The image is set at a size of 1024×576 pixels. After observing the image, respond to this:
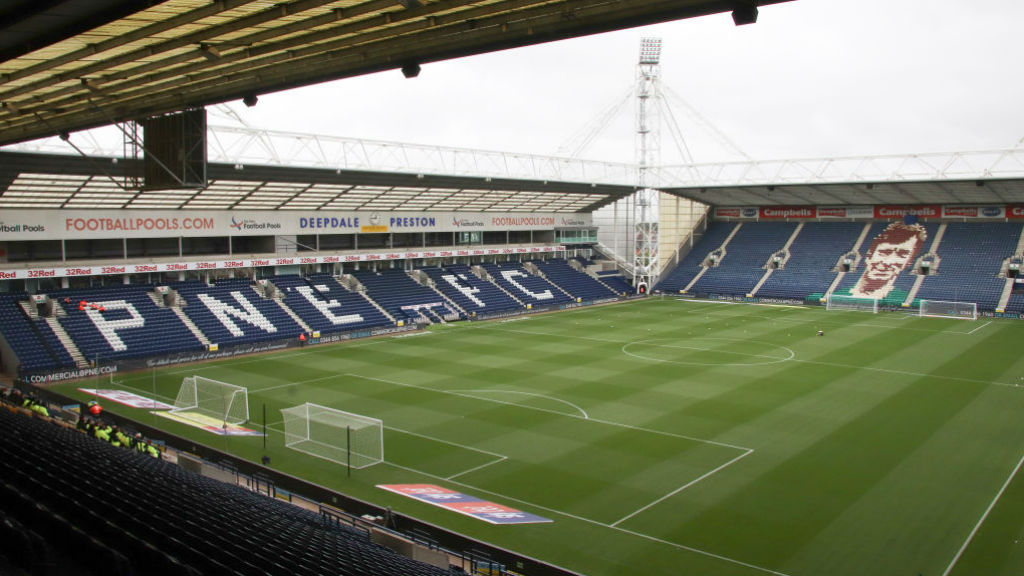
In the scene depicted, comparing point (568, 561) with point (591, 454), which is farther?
point (591, 454)

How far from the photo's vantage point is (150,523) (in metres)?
9.11

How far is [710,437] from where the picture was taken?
2289 centimetres

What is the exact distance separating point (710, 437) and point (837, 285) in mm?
38822

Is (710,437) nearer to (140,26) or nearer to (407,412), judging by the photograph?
(407,412)

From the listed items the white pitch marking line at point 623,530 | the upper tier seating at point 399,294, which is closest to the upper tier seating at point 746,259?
the upper tier seating at point 399,294

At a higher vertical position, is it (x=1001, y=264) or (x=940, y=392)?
(x=1001, y=264)

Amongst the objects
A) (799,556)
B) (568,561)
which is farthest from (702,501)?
(568,561)

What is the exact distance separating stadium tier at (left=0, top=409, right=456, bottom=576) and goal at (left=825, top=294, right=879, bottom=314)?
1887 inches

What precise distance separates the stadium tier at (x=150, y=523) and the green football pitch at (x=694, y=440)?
488 cm

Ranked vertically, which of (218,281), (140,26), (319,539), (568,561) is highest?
(140,26)

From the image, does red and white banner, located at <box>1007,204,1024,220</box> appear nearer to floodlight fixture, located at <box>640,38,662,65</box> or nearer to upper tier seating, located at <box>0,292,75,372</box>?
floodlight fixture, located at <box>640,38,662,65</box>

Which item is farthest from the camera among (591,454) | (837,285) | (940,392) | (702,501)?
(837,285)

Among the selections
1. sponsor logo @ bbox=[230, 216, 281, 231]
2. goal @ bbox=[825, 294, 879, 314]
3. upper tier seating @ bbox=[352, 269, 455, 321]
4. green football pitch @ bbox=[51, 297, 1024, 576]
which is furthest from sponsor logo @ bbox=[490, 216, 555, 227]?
goal @ bbox=[825, 294, 879, 314]

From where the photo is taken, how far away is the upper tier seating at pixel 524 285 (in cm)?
5688
